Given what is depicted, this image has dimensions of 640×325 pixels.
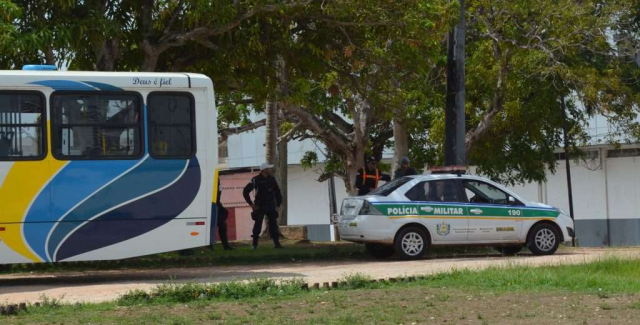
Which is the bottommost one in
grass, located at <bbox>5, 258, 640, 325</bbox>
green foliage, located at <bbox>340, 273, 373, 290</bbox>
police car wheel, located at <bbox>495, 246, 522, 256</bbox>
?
grass, located at <bbox>5, 258, 640, 325</bbox>

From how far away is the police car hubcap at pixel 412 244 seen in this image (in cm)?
1853

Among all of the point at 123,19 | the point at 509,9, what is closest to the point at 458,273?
the point at 123,19

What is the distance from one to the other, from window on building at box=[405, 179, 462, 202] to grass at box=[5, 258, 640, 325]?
17.0ft

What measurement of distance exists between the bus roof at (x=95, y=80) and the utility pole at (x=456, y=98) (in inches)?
297

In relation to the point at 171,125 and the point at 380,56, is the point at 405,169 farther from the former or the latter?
the point at 171,125

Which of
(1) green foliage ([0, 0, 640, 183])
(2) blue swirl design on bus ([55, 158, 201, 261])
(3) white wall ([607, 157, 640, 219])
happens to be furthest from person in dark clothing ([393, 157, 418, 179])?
(3) white wall ([607, 157, 640, 219])

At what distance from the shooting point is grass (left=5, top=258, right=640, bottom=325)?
984 cm

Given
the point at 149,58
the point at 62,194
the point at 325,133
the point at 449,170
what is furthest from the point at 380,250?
the point at 325,133

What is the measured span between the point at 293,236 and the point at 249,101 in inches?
139

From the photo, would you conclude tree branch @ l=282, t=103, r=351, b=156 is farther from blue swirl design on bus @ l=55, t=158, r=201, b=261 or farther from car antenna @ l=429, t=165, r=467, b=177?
blue swirl design on bus @ l=55, t=158, r=201, b=261

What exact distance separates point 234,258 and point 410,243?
3157 millimetres

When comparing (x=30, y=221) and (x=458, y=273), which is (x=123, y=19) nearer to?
(x=30, y=221)

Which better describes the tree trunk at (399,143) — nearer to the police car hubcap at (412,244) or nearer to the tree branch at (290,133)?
the tree branch at (290,133)

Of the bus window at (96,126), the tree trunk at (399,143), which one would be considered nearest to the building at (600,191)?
the tree trunk at (399,143)
